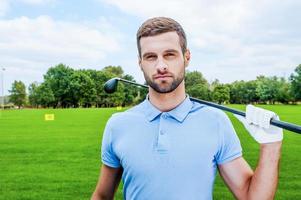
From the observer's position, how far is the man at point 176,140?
2.28 meters

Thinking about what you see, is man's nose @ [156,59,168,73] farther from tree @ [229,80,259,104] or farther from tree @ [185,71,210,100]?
tree @ [229,80,259,104]

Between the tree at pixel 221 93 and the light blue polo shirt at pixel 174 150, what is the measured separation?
377 feet

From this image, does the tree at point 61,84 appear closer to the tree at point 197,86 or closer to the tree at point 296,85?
the tree at point 197,86

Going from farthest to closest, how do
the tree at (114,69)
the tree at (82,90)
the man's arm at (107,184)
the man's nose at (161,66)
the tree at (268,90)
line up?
the tree at (268,90) → the tree at (114,69) → the tree at (82,90) → the man's arm at (107,184) → the man's nose at (161,66)

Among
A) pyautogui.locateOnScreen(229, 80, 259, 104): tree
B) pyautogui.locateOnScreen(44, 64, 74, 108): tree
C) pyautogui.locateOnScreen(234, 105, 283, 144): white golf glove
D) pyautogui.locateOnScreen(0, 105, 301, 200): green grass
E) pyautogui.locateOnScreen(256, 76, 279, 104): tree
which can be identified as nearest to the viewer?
pyautogui.locateOnScreen(234, 105, 283, 144): white golf glove

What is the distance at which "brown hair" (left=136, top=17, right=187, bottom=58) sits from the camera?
7.73 feet

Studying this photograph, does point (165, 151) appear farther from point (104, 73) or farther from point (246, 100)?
point (246, 100)

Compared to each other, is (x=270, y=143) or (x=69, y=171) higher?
(x=270, y=143)

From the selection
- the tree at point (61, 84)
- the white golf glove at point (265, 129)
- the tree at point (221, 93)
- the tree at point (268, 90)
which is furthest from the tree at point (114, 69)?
the white golf glove at point (265, 129)

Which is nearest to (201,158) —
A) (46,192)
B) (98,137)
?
(46,192)

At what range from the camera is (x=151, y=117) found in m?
2.42

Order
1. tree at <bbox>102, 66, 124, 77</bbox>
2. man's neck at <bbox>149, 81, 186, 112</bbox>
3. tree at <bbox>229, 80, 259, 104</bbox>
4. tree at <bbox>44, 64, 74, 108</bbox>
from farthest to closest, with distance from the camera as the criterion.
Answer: tree at <bbox>229, 80, 259, 104</bbox>
tree at <bbox>102, 66, 124, 77</bbox>
tree at <bbox>44, 64, 74, 108</bbox>
man's neck at <bbox>149, 81, 186, 112</bbox>

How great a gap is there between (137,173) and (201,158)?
1.10ft

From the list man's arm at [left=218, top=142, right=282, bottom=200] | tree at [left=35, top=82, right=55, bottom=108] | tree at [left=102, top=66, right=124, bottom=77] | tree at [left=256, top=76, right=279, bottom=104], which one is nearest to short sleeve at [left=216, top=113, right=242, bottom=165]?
man's arm at [left=218, top=142, right=282, bottom=200]
